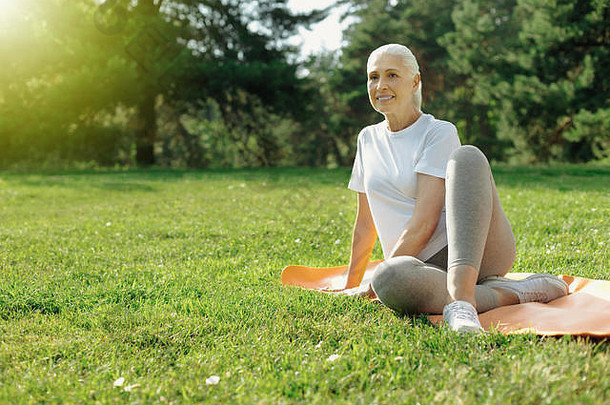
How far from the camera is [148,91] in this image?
18.9m

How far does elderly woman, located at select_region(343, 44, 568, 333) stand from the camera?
2645mm

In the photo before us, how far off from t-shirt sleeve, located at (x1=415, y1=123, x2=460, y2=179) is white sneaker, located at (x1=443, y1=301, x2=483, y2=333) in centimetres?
70

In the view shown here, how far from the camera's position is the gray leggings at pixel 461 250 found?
8.66 ft

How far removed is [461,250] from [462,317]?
12.3 inches

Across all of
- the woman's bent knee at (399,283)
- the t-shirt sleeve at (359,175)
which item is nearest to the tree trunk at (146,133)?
the t-shirt sleeve at (359,175)

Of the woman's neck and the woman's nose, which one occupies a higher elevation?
the woman's nose

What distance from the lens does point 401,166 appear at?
3.14 m

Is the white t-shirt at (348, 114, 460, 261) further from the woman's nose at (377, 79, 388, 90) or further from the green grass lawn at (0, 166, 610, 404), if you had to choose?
the green grass lawn at (0, 166, 610, 404)

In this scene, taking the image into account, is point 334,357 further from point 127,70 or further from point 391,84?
point 127,70

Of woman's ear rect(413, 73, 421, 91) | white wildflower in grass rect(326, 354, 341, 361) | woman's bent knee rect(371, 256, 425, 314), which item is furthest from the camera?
woman's ear rect(413, 73, 421, 91)

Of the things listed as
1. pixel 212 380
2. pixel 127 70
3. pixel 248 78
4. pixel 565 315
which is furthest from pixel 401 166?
pixel 248 78

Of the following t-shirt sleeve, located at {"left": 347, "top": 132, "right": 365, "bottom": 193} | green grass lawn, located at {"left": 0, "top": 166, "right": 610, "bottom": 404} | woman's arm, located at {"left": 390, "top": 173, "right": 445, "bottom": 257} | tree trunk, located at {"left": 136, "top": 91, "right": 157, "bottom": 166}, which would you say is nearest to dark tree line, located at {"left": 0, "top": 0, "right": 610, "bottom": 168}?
tree trunk, located at {"left": 136, "top": 91, "right": 157, "bottom": 166}

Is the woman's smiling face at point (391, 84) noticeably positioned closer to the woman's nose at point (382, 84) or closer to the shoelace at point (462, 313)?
the woman's nose at point (382, 84)

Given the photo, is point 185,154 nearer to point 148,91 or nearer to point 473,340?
point 148,91
